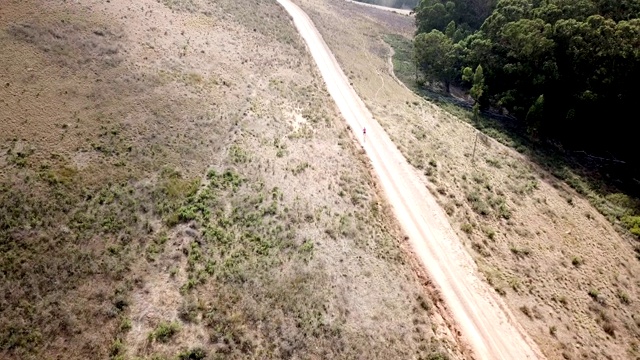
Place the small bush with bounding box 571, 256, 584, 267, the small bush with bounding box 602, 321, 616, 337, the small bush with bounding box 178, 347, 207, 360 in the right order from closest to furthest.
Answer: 1. the small bush with bounding box 178, 347, 207, 360
2. the small bush with bounding box 602, 321, 616, 337
3. the small bush with bounding box 571, 256, 584, 267

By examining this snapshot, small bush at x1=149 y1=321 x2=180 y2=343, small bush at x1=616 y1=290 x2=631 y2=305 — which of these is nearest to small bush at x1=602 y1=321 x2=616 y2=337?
small bush at x1=616 y1=290 x2=631 y2=305

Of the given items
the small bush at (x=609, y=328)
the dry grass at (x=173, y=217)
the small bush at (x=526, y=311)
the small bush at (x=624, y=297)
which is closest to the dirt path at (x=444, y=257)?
the small bush at (x=526, y=311)

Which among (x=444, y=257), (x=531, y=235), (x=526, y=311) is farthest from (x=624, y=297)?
(x=444, y=257)

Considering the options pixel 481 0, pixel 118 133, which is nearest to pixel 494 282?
pixel 118 133

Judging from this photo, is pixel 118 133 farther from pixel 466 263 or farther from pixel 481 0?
pixel 481 0

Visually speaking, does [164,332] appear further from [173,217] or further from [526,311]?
[526,311]

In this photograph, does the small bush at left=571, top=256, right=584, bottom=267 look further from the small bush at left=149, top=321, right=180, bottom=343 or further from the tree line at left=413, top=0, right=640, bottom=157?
the small bush at left=149, top=321, right=180, bottom=343

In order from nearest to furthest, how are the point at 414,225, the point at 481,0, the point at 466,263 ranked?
1. the point at 466,263
2. the point at 414,225
3. the point at 481,0
